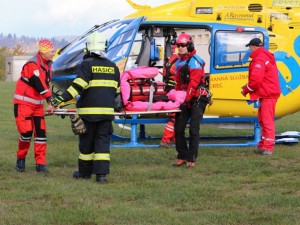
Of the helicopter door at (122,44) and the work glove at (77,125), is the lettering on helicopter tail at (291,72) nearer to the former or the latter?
the helicopter door at (122,44)

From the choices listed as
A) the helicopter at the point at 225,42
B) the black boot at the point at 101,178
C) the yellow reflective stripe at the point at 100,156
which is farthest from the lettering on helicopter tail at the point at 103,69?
the helicopter at the point at 225,42

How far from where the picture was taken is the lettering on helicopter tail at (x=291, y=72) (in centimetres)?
1062

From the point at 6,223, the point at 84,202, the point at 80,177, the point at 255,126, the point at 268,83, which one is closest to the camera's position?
the point at 6,223

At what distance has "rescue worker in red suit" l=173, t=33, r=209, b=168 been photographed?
8.16m

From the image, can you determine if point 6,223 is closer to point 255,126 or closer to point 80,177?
point 80,177

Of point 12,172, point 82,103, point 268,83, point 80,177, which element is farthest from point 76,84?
point 268,83

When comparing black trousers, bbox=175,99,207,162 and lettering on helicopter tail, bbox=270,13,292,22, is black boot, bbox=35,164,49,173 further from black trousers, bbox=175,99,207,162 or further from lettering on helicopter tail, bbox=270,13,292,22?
lettering on helicopter tail, bbox=270,13,292,22

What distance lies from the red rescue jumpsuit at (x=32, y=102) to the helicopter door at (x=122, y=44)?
7.97 ft

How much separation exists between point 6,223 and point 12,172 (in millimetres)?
2722

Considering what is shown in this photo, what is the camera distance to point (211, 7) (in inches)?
425

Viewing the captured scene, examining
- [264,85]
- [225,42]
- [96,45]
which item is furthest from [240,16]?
[96,45]

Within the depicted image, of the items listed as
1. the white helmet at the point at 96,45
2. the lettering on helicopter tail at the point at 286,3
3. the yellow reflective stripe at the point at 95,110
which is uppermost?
the lettering on helicopter tail at the point at 286,3

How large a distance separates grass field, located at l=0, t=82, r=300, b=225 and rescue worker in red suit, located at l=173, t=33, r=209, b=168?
0.27 m

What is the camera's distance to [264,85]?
31.3ft
